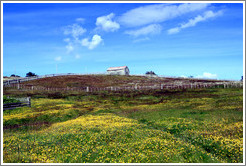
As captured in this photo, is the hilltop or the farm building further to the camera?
the farm building

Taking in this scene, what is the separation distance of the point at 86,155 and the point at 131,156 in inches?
101

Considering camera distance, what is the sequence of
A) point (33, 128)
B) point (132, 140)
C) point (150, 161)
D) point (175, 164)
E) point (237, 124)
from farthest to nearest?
point (33, 128), point (237, 124), point (132, 140), point (150, 161), point (175, 164)

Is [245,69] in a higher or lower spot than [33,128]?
higher

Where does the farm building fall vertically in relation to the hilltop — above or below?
above

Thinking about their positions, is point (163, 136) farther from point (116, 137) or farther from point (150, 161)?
point (150, 161)

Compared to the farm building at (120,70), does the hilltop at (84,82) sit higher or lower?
lower

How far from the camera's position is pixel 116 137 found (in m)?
15.3

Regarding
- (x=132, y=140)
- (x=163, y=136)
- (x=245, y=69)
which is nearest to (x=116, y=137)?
(x=132, y=140)

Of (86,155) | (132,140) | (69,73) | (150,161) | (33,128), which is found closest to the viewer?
(150,161)

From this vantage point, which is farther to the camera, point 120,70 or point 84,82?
point 120,70

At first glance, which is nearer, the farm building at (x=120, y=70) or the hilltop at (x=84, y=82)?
the hilltop at (x=84, y=82)

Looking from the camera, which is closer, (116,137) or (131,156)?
(131,156)

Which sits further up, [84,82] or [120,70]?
[120,70]

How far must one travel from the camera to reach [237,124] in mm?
19562
